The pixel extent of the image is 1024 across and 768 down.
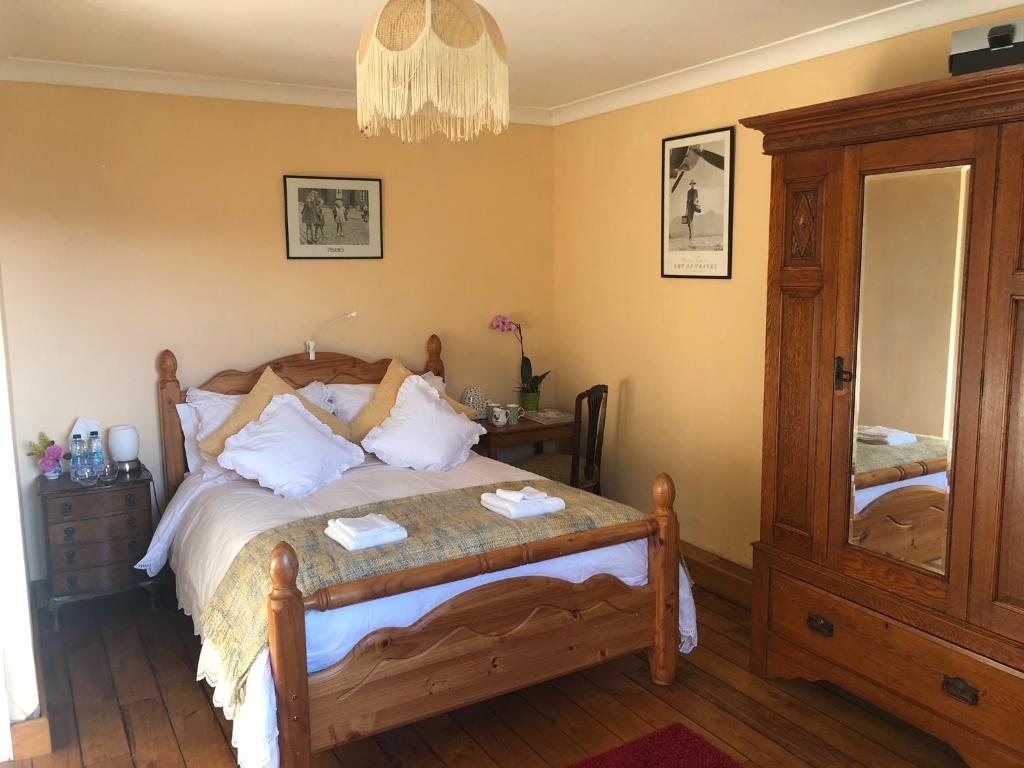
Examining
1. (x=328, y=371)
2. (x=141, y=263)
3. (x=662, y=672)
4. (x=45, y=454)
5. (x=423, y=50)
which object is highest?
(x=423, y=50)

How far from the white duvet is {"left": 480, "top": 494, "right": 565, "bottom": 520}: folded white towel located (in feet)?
0.81

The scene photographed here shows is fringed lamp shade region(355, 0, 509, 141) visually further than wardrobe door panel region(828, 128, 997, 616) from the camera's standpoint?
No

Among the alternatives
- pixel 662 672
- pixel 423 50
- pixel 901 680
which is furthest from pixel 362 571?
pixel 901 680

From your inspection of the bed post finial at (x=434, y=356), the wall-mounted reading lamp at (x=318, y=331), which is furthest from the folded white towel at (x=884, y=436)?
the wall-mounted reading lamp at (x=318, y=331)

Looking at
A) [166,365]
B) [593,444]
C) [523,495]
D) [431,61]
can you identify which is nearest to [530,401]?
[593,444]

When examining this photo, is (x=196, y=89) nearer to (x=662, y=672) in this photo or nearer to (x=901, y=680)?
(x=662, y=672)

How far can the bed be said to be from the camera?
263cm

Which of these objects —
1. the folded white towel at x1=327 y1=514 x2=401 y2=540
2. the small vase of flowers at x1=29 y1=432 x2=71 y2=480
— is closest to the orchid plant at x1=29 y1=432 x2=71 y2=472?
the small vase of flowers at x1=29 y1=432 x2=71 y2=480

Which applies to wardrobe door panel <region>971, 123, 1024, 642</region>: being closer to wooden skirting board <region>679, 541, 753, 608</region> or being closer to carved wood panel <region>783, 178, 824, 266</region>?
carved wood panel <region>783, 178, 824, 266</region>

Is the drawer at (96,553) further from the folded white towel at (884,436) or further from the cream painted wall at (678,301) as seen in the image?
the folded white towel at (884,436)

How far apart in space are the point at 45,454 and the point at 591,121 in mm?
3341

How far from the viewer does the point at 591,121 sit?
4.84 metres

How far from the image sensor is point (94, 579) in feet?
12.4

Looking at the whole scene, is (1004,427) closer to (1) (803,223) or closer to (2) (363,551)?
(1) (803,223)
